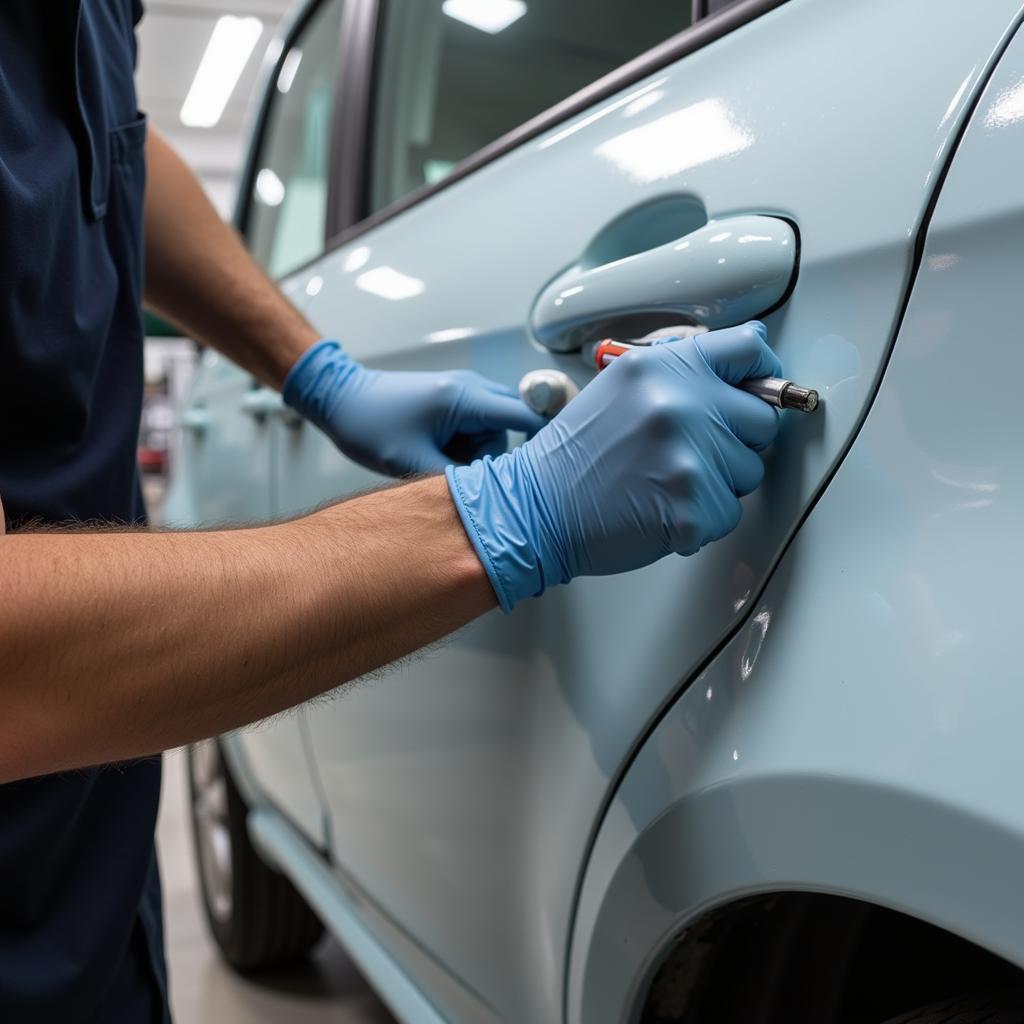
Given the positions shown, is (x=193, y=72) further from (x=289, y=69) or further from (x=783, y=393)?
(x=783, y=393)

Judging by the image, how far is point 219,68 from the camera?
24.6ft

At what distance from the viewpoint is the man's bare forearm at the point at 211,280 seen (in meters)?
1.15

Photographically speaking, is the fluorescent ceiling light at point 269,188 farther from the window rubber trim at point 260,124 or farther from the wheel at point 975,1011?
the wheel at point 975,1011

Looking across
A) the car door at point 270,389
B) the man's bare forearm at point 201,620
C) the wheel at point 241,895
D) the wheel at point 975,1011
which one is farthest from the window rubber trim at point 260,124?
the wheel at point 975,1011

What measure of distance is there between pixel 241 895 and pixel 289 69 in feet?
4.81

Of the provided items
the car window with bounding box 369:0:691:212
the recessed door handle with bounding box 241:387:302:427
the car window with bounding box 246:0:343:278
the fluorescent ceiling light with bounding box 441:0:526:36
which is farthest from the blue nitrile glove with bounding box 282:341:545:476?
the car window with bounding box 246:0:343:278

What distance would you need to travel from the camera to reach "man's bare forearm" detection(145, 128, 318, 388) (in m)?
1.15

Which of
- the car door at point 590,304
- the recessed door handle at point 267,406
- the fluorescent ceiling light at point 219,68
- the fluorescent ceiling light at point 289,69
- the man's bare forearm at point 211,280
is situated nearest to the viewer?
the car door at point 590,304

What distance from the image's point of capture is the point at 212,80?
7.72m

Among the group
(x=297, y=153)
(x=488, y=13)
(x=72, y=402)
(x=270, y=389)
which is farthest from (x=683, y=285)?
(x=297, y=153)

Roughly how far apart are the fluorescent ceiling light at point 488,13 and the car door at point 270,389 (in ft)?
1.10

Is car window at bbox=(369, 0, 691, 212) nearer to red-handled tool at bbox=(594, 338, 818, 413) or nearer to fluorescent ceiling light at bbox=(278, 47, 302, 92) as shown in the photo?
red-handled tool at bbox=(594, 338, 818, 413)

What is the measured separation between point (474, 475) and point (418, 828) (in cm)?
40

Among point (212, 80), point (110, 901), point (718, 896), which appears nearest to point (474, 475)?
point (718, 896)
